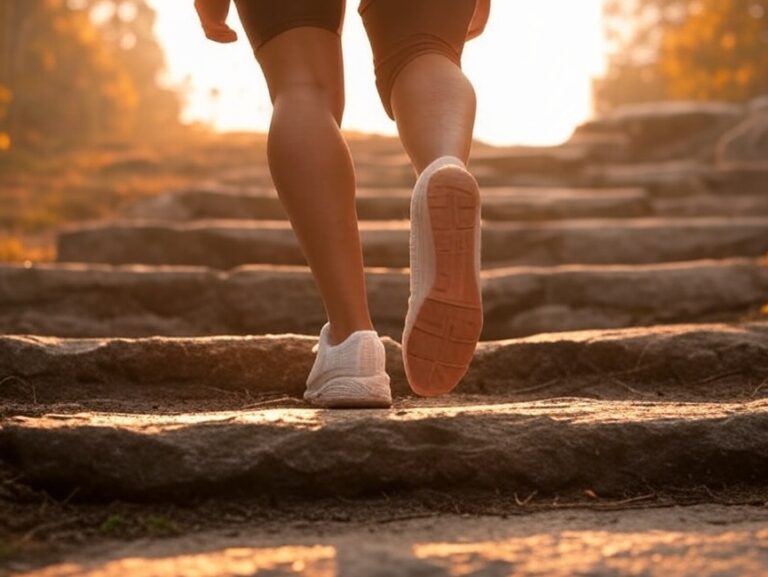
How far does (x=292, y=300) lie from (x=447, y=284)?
172 cm

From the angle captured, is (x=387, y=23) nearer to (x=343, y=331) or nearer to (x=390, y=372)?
(x=343, y=331)

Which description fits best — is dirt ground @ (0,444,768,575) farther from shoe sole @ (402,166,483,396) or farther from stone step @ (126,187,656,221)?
stone step @ (126,187,656,221)

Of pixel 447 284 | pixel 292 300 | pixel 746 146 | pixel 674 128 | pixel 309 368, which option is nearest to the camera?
pixel 447 284

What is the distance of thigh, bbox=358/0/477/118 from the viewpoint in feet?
6.19

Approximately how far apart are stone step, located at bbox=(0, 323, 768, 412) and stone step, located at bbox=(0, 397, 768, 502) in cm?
44

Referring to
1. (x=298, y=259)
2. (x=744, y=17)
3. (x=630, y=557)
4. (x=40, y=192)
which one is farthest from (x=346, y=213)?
(x=744, y=17)

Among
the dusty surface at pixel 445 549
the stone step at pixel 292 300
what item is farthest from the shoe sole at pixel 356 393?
the stone step at pixel 292 300

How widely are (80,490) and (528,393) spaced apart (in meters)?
1.16

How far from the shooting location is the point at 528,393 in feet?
7.73

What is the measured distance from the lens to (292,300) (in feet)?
11.0

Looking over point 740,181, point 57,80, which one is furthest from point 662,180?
point 57,80

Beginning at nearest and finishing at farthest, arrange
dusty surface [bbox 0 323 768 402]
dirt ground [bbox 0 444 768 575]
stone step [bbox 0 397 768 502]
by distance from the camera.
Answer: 1. dirt ground [bbox 0 444 768 575]
2. stone step [bbox 0 397 768 502]
3. dusty surface [bbox 0 323 768 402]

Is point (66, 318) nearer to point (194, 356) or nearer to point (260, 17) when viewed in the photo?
point (194, 356)

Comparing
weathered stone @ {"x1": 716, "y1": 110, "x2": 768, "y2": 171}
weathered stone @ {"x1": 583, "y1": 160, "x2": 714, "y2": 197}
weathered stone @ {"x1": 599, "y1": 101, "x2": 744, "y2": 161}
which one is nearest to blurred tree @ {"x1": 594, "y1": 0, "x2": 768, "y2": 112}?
weathered stone @ {"x1": 599, "y1": 101, "x2": 744, "y2": 161}
